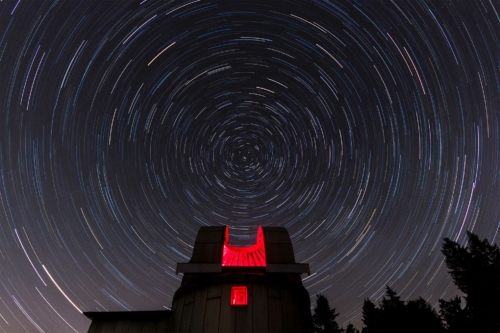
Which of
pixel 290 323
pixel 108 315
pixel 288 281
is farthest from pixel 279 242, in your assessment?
pixel 108 315

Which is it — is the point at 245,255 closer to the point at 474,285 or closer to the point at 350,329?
the point at 350,329

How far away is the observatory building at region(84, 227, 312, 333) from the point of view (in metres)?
11.7

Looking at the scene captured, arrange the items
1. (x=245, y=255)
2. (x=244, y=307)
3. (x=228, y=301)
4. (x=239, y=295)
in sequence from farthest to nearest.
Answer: (x=245, y=255) < (x=239, y=295) < (x=228, y=301) < (x=244, y=307)

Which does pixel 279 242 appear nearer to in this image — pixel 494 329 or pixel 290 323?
pixel 290 323

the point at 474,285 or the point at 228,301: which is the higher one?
the point at 474,285

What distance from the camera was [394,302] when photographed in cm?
1579

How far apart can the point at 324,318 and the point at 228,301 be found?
26.6 ft

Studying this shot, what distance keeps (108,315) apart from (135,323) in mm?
1379

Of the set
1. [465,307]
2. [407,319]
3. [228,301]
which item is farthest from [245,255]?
[465,307]

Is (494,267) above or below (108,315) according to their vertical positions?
above

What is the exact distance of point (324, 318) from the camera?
17.3m

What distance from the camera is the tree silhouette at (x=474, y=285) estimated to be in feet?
38.5

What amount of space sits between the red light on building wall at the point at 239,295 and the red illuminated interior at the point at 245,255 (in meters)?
2.96

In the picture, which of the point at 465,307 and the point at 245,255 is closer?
the point at 465,307
